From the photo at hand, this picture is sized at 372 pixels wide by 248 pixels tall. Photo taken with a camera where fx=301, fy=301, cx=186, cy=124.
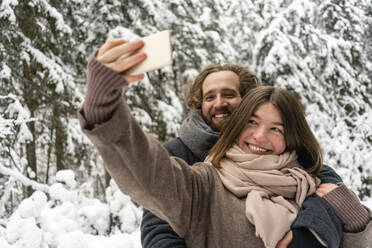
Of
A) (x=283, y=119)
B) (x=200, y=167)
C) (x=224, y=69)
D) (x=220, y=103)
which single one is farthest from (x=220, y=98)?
(x=200, y=167)

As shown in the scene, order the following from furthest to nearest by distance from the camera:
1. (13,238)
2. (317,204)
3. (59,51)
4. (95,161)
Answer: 1. (95,161)
2. (59,51)
3. (13,238)
4. (317,204)

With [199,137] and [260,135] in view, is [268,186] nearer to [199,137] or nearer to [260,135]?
[260,135]

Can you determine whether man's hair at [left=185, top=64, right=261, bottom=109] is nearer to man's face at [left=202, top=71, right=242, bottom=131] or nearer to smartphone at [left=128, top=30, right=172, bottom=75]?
man's face at [left=202, top=71, right=242, bottom=131]

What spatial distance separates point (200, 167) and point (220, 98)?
953mm

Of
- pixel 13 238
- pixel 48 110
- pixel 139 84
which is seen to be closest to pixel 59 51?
pixel 48 110

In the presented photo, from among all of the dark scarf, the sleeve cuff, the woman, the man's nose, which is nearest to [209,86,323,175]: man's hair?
the woman

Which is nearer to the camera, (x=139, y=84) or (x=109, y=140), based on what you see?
(x=109, y=140)

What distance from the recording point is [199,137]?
199 centimetres

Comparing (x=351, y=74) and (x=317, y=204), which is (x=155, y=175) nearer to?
(x=317, y=204)

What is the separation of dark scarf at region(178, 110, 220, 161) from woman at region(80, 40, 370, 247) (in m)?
0.41

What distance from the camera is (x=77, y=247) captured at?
2568 mm

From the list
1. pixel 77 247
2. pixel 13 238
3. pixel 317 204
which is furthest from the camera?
pixel 77 247

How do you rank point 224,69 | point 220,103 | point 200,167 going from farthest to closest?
point 224,69
point 220,103
point 200,167

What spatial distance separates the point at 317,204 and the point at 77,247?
2066 millimetres
